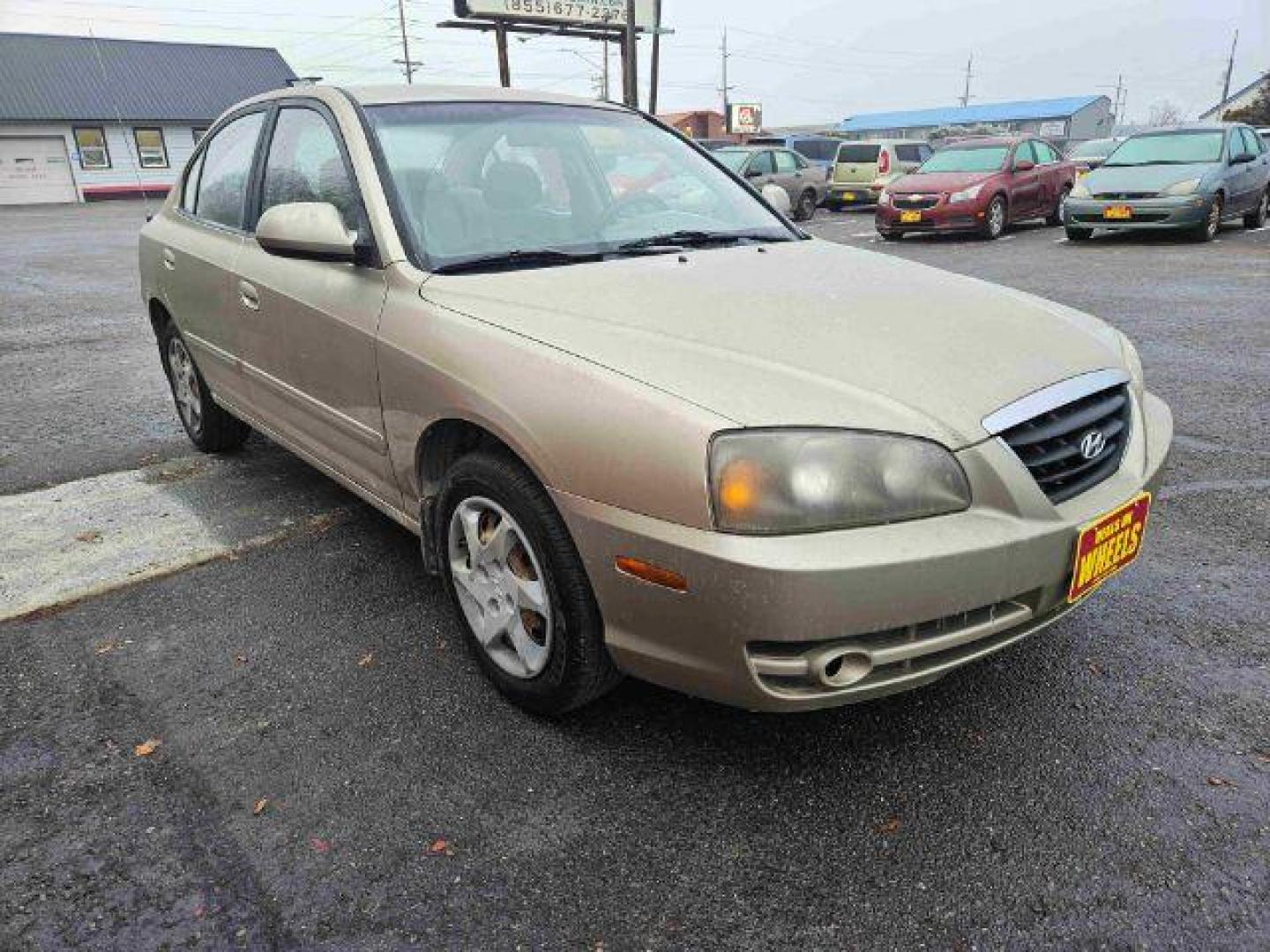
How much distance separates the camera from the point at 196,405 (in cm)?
456

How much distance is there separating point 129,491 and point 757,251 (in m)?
3.05

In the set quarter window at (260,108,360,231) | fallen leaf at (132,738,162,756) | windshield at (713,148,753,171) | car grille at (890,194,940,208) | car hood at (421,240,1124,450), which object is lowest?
fallen leaf at (132,738,162,756)

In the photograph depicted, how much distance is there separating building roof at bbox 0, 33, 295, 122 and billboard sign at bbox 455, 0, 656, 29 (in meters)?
16.4

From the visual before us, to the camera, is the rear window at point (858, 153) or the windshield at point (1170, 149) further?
the rear window at point (858, 153)

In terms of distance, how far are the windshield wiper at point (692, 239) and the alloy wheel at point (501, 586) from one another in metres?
1.00

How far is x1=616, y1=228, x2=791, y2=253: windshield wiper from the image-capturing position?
2926 millimetres

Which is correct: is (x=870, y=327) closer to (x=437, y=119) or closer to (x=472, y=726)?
(x=472, y=726)

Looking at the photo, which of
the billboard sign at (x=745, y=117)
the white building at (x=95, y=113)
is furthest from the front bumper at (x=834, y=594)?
the billboard sign at (x=745, y=117)

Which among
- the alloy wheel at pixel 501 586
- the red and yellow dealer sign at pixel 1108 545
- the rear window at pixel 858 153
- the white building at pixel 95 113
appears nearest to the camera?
the red and yellow dealer sign at pixel 1108 545

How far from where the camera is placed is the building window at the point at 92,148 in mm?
39312

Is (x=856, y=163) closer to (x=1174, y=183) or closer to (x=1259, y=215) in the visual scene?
(x=1259, y=215)

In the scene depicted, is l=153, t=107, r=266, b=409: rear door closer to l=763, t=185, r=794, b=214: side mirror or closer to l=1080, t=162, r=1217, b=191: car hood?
l=763, t=185, r=794, b=214: side mirror

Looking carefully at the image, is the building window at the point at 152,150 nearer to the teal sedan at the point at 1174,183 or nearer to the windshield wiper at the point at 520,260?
the teal sedan at the point at 1174,183

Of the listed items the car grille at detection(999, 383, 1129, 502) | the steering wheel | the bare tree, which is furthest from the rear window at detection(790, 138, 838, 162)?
the bare tree
